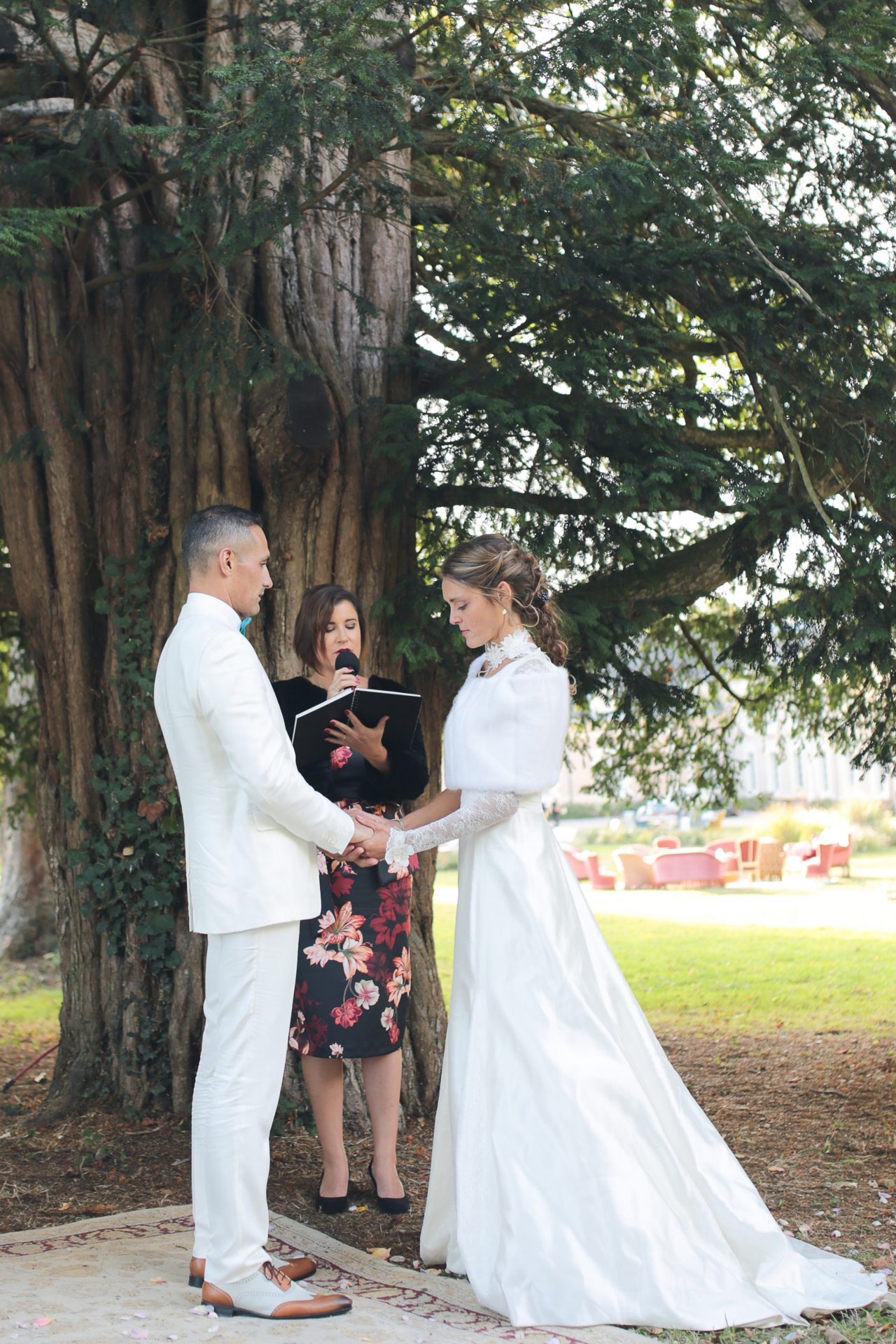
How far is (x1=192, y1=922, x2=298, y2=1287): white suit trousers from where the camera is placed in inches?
127

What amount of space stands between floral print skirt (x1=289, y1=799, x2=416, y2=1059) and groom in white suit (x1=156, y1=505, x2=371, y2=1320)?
0.80m

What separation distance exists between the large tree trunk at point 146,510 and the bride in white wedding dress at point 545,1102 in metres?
1.73

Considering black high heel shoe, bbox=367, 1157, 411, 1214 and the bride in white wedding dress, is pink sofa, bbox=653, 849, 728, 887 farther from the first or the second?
the bride in white wedding dress

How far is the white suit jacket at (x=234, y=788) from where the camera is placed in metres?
3.24

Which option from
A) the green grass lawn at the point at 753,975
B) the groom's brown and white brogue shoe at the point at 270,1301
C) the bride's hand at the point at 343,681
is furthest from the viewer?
the green grass lawn at the point at 753,975

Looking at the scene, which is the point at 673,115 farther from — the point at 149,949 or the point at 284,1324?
the point at 284,1324

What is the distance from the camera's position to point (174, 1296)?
3350mm

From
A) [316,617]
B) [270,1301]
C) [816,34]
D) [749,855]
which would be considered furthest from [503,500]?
[749,855]

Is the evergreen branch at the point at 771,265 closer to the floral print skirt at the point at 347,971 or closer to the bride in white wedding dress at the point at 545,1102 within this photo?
the bride in white wedding dress at the point at 545,1102

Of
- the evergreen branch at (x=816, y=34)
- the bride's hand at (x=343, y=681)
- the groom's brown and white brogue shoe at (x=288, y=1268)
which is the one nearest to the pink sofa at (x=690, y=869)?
the evergreen branch at (x=816, y=34)

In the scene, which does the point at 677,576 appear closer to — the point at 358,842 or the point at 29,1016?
the point at 358,842

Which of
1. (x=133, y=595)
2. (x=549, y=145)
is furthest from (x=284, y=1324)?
(x=549, y=145)

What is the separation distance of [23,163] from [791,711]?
5365 mm

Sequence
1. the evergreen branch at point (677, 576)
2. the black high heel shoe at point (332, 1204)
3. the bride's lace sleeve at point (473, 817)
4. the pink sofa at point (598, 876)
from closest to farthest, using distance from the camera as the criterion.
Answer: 1. the bride's lace sleeve at point (473, 817)
2. the black high heel shoe at point (332, 1204)
3. the evergreen branch at point (677, 576)
4. the pink sofa at point (598, 876)
